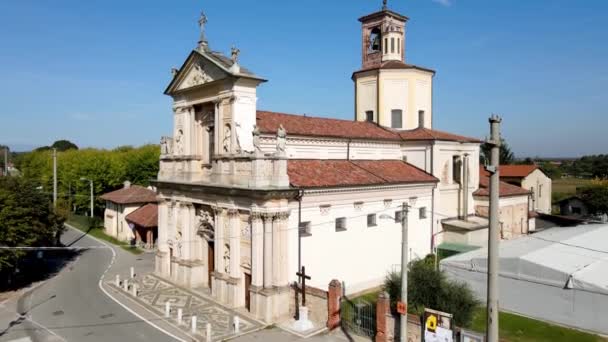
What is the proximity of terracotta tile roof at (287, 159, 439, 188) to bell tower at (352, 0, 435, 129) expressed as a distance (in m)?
5.35

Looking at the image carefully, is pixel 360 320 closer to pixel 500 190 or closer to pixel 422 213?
pixel 422 213

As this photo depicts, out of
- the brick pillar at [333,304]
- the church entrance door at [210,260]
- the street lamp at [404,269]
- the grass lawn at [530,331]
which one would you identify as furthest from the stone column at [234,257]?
the grass lawn at [530,331]

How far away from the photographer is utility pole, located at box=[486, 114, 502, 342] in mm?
8359

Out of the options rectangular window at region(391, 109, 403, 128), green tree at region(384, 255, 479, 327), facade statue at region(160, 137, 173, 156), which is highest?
rectangular window at region(391, 109, 403, 128)

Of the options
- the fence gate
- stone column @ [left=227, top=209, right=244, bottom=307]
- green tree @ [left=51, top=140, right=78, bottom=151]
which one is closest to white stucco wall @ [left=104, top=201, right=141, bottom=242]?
stone column @ [left=227, top=209, right=244, bottom=307]

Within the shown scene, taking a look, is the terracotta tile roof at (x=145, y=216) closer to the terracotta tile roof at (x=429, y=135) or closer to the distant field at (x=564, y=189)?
the terracotta tile roof at (x=429, y=135)

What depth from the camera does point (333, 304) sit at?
17062mm

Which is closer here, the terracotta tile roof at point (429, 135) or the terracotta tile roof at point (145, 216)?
the terracotta tile roof at point (429, 135)

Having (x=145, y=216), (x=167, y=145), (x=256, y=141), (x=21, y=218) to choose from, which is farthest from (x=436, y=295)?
(x=145, y=216)

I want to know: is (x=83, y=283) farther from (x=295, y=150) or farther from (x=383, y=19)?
(x=383, y=19)

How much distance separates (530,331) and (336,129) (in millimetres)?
14547

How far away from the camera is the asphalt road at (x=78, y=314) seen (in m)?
17.6

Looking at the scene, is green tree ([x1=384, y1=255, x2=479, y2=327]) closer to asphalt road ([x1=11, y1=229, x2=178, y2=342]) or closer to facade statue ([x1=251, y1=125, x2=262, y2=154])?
facade statue ([x1=251, y1=125, x2=262, y2=154])

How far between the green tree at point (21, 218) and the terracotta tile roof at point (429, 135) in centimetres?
2331
